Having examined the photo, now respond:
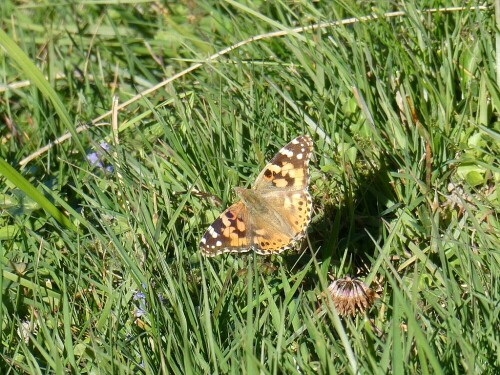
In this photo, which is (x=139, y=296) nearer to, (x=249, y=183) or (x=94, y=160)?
(x=249, y=183)

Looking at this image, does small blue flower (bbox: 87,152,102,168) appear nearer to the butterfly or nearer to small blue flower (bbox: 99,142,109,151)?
small blue flower (bbox: 99,142,109,151)

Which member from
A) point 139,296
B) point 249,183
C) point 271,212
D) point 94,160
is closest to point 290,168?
point 271,212

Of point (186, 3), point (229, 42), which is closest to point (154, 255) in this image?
point (229, 42)

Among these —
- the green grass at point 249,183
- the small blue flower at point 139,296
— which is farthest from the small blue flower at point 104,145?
the small blue flower at point 139,296

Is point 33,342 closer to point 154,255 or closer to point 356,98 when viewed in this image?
point 154,255

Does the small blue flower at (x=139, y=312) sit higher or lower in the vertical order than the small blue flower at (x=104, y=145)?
lower

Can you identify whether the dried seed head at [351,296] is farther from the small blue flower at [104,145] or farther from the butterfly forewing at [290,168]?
the small blue flower at [104,145]
